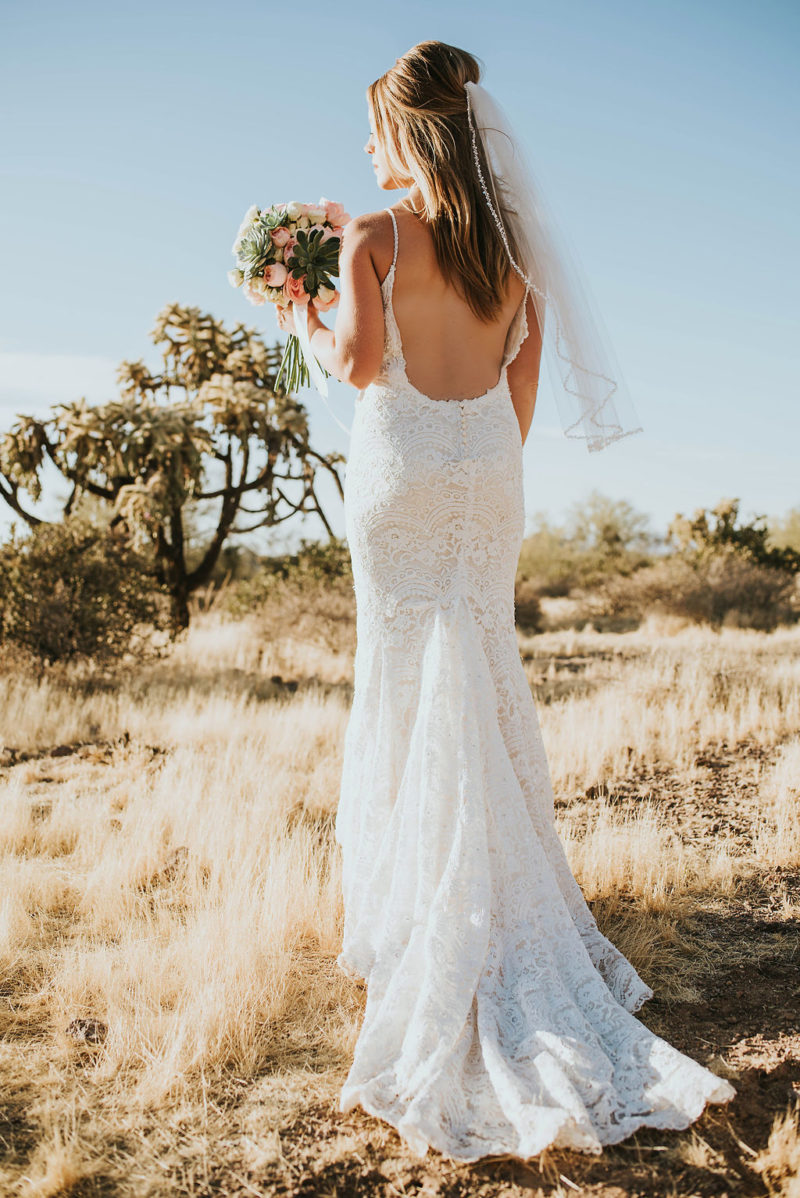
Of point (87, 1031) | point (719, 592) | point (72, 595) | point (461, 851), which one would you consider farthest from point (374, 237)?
point (719, 592)

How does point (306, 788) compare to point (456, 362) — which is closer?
point (456, 362)

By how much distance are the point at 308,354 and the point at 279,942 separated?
80.5 inches

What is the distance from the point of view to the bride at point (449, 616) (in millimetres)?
2246

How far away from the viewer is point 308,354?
10.0ft

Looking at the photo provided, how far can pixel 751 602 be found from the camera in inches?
572

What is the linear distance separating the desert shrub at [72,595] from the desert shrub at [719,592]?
946 cm

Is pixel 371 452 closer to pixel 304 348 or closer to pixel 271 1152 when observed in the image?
pixel 304 348

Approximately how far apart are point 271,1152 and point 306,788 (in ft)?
9.90

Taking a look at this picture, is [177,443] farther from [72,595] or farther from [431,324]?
[431,324]

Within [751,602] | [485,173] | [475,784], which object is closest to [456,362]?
[485,173]

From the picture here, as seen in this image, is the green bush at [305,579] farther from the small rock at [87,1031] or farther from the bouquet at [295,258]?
the small rock at [87,1031]

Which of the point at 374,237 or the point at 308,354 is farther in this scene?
the point at 308,354

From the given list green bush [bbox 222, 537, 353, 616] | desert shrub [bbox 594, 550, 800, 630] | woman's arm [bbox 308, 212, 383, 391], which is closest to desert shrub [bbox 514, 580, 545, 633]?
desert shrub [bbox 594, 550, 800, 630]

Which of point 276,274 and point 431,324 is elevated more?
point 276,274
